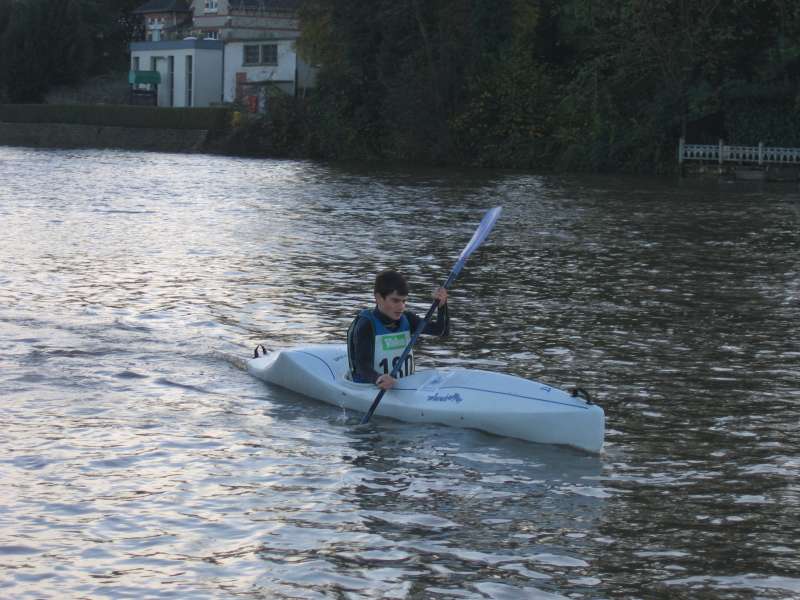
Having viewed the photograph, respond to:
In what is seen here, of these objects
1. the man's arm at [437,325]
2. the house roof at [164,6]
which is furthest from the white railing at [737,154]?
the house roof at [164,6]

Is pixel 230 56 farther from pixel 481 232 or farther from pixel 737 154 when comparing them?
pixel 481 232

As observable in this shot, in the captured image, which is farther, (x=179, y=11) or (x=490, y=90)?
(x=179, y=11)

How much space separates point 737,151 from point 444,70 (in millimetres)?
13343

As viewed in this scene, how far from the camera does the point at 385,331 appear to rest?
998 cm

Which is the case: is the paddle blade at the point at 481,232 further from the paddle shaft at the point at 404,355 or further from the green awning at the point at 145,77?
the green awning at the point at 145,77

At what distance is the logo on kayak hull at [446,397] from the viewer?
9552 millimetres

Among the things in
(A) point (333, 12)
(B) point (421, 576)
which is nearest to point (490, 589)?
(B) point (421, 576)

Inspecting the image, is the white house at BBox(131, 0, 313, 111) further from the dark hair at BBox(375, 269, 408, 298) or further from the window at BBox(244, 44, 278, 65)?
the dark hair at BBox(375, 269, 408, 298)

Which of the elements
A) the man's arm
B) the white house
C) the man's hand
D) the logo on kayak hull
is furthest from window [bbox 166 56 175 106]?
the logo on kayak hull

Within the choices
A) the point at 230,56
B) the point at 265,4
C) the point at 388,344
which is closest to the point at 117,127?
the point at 230,56

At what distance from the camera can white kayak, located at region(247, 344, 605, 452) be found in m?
8.94

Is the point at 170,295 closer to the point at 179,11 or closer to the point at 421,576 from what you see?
the point at 421,576

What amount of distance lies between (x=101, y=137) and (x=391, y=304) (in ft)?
197

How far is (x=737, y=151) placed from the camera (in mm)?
43031
